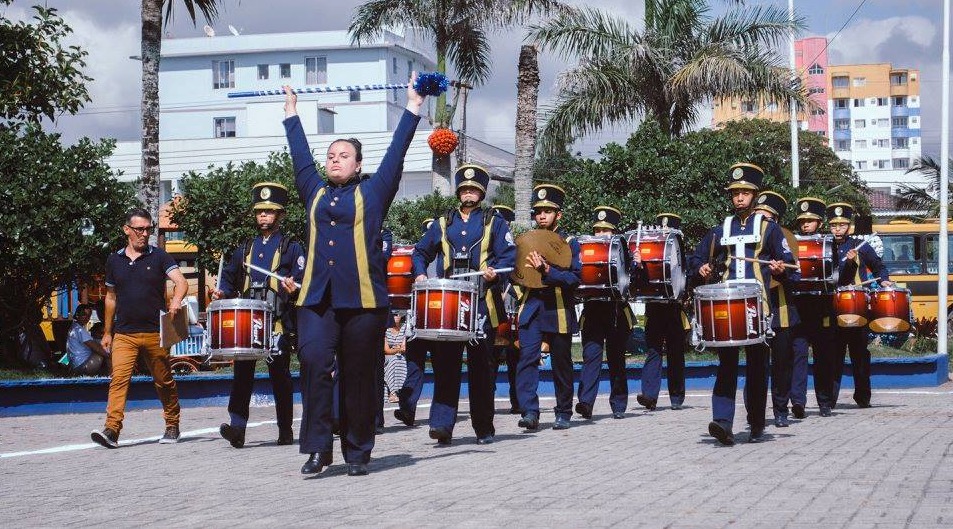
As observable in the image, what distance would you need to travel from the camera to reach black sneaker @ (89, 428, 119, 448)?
40.1 ft

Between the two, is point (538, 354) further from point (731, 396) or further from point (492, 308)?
point (731, 396)

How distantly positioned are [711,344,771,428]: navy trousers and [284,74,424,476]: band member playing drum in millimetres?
2907

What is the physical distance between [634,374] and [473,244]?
9120 mm

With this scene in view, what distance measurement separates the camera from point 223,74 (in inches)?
4085

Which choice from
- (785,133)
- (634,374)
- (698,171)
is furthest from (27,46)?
(785,133)

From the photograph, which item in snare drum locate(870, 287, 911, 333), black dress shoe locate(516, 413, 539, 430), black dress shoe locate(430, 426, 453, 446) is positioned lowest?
black dress shoe locate(516, 413, 539, 430)

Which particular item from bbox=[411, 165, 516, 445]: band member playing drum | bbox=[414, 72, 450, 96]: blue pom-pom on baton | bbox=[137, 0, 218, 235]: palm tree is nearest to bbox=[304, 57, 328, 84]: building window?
bbox=[137, 0, 218, 235]: palm tree

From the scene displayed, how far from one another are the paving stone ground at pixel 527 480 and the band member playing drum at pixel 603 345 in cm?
36

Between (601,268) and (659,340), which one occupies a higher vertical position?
(601,268)

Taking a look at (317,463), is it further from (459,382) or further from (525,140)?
(525,140)

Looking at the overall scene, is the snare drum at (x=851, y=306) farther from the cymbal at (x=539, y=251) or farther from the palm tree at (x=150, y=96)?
the palm tree at (x=150, y=96)

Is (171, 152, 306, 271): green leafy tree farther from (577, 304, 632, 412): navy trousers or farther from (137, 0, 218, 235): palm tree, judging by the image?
(577, 304, 632, 412): navy trousers

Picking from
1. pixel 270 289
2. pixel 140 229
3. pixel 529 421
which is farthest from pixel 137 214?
pixel 529 421

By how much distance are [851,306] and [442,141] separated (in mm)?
22579
